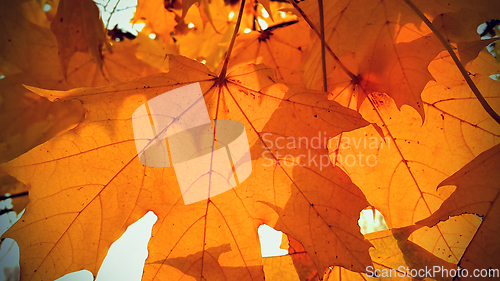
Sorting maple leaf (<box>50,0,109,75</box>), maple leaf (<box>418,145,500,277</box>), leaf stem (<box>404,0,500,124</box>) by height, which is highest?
maple leaf (<box>50,0,109,75</box>)

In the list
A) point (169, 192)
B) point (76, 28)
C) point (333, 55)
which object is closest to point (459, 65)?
point (333, 55)

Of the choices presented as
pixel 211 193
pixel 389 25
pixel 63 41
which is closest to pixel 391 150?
pixel 389 25

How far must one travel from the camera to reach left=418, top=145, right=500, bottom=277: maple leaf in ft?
→ 1.22

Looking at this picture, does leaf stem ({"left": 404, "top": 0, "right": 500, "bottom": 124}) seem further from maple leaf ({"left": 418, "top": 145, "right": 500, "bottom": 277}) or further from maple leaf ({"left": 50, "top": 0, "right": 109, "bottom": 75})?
maple leaf ({"left": 50, "top": 0, "right": 109, "bottom": 75})

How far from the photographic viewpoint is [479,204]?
0.39m

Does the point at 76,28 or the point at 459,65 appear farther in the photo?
the point at 76,28

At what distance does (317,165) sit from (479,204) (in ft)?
0.78

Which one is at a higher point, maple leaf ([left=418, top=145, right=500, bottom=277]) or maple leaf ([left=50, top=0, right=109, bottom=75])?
maple leaf ([left=50, top=0, right=109, bottom=75])

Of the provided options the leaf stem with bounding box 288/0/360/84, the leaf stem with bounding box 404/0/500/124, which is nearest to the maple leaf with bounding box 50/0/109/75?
the leaf stem with bounding box 288/0/360/84

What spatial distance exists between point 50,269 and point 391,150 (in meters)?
0.66

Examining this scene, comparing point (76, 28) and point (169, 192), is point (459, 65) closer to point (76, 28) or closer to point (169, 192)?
point (169, 192)

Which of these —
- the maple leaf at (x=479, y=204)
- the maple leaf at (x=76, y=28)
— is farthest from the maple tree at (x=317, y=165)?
the maple leaf at (x=76, y=28)

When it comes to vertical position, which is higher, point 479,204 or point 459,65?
point 459,65

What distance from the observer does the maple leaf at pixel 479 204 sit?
0.37 metres
